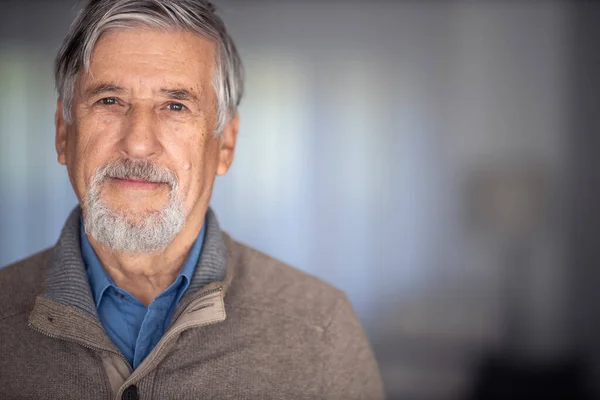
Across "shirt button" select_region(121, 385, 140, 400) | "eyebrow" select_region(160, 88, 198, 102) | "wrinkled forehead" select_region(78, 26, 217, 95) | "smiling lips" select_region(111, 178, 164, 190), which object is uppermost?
"wrinkled forehead" select_region(78, 26, 217, 95)

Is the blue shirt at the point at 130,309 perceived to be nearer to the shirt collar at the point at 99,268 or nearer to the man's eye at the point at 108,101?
the shirt collar at the point at 99,268

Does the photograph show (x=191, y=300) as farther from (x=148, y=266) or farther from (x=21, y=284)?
(x=21, y=284)

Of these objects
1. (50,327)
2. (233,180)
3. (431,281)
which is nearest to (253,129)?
(233,180)

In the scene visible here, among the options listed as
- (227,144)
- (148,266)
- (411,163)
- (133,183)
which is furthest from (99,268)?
(411,163)

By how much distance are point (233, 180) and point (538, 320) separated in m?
2.59

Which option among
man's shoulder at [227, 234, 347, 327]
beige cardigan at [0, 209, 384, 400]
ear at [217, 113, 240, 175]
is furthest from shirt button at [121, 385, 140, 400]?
ear at [217, 113, 240, 175]

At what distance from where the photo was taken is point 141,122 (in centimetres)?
155

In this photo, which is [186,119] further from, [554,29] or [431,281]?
[554,29]

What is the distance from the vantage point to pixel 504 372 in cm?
518

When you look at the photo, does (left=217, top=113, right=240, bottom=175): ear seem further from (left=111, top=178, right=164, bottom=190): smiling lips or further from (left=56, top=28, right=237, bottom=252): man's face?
(left=111, top=178, right=164, bottom=190): smiling lips

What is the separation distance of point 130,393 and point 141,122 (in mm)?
574

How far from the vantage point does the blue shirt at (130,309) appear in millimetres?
1562

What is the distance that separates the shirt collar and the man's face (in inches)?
3.6

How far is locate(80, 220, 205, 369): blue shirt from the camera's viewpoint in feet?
5.12
